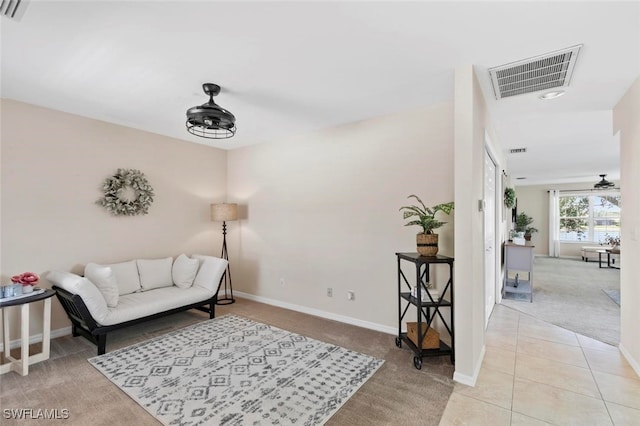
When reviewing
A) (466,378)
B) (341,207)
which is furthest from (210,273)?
(466,378)

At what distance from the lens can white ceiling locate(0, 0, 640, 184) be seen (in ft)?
5.55

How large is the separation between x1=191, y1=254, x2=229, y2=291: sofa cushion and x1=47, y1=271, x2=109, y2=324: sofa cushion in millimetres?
1123

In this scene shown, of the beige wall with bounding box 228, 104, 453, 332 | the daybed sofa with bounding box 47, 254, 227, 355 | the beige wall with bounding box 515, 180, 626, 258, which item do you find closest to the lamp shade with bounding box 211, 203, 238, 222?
the beige wall with bounding box 228, 104, 453, 332

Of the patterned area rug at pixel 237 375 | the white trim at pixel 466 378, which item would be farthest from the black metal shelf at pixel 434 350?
the patterned area rug at pixel 237 375

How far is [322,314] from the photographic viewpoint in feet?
12.8

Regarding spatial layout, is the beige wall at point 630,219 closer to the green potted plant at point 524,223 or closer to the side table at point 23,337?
the side table at point 23,337

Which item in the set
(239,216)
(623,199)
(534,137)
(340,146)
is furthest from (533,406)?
(239,216)

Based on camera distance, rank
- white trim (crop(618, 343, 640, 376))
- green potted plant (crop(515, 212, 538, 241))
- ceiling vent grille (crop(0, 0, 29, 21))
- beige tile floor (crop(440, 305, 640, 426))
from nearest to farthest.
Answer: ceiling vent grille (crop(0, 0, 29, 21)) < beige tile floor (crop(440, 305, 640, 426)) < white trim (crop(618, 343, 640, 376)) < green potted plant (crop(515, 212, 538, 241))

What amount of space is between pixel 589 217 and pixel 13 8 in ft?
42.0

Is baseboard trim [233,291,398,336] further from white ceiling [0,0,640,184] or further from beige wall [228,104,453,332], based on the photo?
white ceiling [0,0,640,184]

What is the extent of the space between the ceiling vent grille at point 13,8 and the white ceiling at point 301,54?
12 cm

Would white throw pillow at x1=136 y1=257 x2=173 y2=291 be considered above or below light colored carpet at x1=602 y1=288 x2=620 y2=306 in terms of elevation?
above

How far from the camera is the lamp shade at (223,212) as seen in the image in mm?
4480

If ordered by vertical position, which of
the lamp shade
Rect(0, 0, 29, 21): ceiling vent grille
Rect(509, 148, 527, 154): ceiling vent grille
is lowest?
the lamp shade
